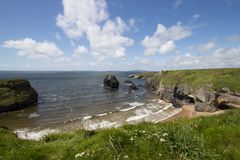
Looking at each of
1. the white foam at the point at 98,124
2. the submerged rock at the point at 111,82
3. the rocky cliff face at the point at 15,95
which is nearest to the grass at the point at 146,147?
the white foam at the point at 98,124

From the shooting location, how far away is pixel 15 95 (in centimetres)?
4697

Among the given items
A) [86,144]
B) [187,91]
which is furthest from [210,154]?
[187,91]

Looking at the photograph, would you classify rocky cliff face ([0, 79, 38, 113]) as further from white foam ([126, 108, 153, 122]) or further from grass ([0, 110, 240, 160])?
grass ([0, 110, 240, 160])

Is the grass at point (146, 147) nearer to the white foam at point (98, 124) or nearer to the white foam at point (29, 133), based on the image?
the white foam at point (29, 133)

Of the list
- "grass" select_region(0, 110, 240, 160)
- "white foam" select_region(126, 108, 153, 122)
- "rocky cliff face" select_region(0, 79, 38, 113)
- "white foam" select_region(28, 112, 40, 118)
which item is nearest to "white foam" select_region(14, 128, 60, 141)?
"white foam" select_region(28, 112, 40, 118)

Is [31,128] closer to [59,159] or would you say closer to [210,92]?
[59,159]

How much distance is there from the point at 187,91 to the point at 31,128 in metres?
39.3

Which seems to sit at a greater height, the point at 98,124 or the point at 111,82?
the point at 111,82

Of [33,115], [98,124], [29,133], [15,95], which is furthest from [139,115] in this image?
[15,95]

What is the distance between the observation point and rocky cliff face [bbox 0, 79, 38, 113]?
43062 millimetres

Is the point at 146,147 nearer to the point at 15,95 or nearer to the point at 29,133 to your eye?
the point at 29,133

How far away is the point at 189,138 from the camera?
550cm

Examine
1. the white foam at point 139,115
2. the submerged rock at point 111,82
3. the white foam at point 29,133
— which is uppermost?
the submerged rock at point 111,82

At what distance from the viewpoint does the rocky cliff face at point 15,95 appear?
4306 cm
